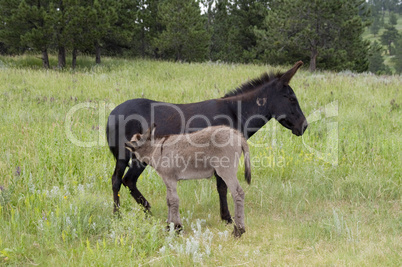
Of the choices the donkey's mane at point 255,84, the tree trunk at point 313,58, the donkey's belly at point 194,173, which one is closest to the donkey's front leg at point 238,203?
the donkey's belly at point 194,173

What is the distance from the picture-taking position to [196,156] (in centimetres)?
361

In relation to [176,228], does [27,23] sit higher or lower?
higher

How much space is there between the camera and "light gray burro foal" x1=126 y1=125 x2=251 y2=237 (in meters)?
3.61

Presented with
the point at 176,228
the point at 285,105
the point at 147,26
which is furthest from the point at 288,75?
the point at 147,26

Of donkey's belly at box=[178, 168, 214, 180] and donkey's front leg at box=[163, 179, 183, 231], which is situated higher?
donkey's belly at box=[178, 168, 214, 180]

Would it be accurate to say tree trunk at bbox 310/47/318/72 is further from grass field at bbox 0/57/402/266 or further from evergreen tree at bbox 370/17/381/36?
evergreen tree at bbox 370/17/381/36

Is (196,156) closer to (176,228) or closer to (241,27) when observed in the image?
(176,228)

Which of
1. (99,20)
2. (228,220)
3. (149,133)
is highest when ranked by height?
(99,20)

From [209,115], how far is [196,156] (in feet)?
2.06

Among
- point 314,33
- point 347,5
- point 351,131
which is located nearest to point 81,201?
point 351,131

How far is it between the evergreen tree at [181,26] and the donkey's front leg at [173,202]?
841 inches

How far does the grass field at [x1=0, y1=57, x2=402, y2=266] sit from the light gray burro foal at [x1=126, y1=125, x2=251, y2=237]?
0.38 metres

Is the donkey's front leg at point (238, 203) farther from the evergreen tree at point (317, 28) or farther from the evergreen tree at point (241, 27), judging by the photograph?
the evergreen tree at point (241, 27)

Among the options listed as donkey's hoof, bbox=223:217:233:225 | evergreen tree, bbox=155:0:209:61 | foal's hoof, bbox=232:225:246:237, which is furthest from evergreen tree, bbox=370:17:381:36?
foal's hoof, bbox=232:225:246:237
